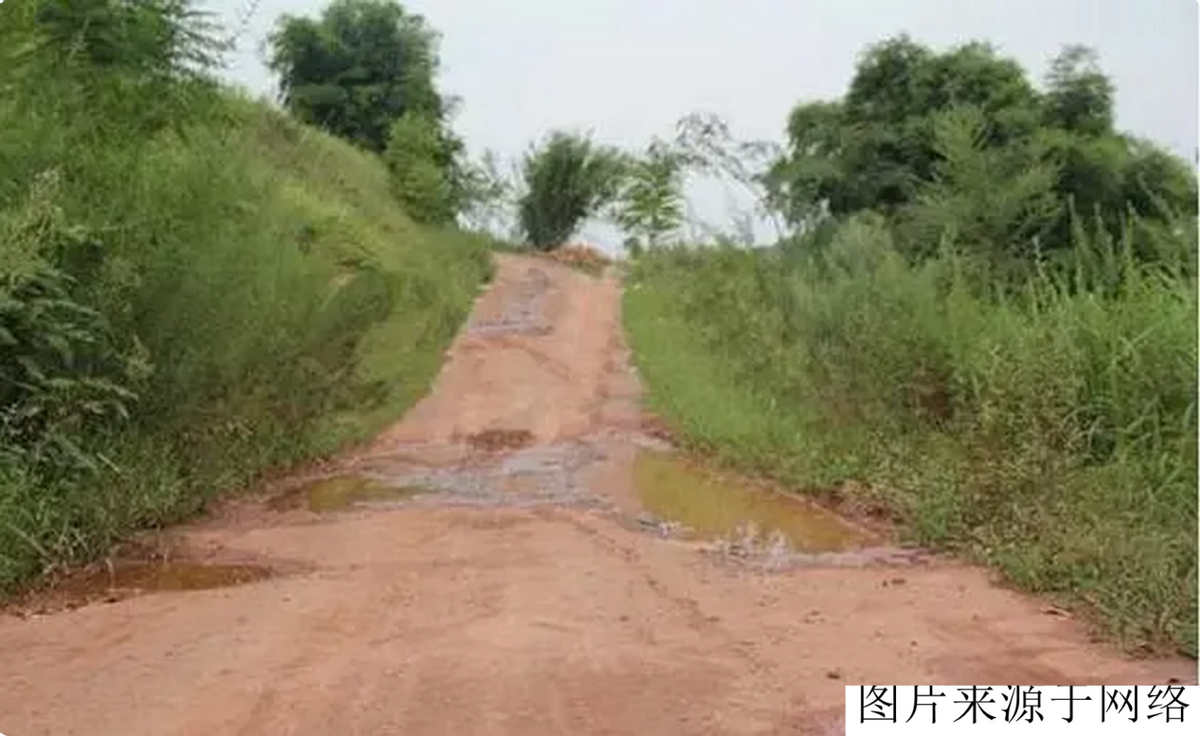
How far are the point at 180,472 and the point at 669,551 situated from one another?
3.28 meters

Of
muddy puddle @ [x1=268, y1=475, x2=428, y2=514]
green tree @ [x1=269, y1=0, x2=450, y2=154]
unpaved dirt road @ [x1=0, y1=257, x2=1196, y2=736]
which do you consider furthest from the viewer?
green tree @ [x1=269, y1=0, x2=450, y2=154]

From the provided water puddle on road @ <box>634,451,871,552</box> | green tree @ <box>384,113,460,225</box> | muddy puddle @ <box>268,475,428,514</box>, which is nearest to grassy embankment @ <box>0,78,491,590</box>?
muddy puddle @ <box>268,475,428,514</box>

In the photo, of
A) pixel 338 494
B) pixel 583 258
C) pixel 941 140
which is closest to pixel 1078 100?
pixel 941 140

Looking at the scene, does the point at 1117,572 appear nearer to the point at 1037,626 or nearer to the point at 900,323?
the point at 1037,626

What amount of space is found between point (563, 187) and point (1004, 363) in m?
37.8

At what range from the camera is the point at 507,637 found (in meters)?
6.17

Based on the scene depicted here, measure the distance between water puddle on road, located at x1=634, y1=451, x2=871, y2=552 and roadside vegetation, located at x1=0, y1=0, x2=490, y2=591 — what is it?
2.83m

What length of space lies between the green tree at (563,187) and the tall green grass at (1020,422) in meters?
32.3

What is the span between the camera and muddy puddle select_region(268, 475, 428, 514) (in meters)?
10.6

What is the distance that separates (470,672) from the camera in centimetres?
561

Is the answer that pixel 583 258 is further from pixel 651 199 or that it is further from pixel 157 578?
pixel 157 578

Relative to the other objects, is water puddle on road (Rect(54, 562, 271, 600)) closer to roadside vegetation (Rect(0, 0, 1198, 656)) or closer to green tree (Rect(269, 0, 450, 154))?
roadside vegetation (Rect(0, 0, 1198, 656))

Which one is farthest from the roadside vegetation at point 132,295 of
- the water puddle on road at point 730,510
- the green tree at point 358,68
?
the green tree at point 358,68

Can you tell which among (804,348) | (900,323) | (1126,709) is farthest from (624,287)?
(1126,709)
